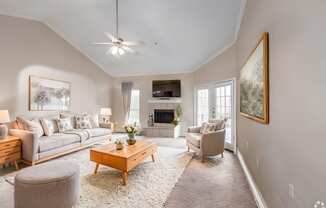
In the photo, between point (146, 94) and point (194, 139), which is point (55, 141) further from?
point (146, 94)

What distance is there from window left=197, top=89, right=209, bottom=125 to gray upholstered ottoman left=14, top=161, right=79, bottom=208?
4.64 metres

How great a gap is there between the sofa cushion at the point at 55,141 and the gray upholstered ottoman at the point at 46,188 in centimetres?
165

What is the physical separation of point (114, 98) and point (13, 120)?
391 cm

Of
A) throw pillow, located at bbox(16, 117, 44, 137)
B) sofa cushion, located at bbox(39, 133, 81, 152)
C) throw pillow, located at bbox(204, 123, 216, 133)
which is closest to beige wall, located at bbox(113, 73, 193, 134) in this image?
throw pillow, located at bbox(204, 123, 216, 133)

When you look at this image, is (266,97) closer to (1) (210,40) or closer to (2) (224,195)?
(2) (224,195)

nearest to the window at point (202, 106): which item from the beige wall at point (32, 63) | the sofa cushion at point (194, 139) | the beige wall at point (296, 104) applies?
the sofa cushion at point (194, 139)

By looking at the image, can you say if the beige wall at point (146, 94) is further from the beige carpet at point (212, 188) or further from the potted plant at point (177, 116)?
the beige carpet at point (212, 188)

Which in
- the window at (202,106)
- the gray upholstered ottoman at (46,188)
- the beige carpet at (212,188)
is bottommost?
the beige carpet at (212,188)

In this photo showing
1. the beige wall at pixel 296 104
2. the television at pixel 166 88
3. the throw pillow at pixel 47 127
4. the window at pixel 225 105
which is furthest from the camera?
the television at pixel 166 88

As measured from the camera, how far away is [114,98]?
7461mm

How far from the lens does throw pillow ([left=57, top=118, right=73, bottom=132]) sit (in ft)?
14.5

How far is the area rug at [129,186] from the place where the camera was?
2.13 m

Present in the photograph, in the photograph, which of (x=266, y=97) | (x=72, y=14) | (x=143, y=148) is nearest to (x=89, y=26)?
(x=72, y=14)

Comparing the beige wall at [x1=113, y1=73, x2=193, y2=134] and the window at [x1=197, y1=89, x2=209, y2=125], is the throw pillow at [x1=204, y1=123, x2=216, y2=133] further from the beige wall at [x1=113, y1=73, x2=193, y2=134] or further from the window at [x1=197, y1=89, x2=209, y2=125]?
the beige wall at [x1=113, y1=73, x2=193, y2=134]
